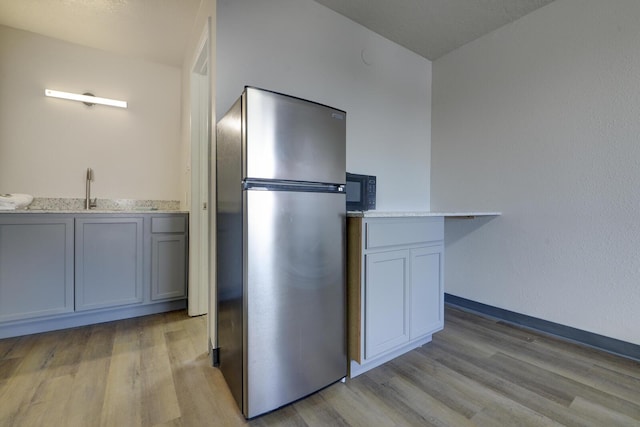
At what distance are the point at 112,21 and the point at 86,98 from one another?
2.59 feet

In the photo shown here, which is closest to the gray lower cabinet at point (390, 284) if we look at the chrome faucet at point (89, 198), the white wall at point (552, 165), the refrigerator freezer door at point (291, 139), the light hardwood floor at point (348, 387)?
the light hardwood floor at point (348, 387)

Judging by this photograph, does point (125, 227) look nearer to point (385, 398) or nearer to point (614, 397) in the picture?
point (385, 398)

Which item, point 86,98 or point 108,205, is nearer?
point 86,98

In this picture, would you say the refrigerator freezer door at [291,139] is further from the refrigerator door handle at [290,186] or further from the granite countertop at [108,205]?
the granite countertop at [108,205]

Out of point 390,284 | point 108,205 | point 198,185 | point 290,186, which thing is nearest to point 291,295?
point 290,186

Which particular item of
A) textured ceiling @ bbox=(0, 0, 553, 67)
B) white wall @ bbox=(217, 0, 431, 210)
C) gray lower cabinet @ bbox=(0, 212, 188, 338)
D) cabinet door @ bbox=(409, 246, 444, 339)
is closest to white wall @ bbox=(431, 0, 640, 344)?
textured ceiling @ bbox=(0, 0, 553, 67)

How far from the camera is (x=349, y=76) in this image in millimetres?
2344

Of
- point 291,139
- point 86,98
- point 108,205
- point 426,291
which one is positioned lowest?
point 426,291

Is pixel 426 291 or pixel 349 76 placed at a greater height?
pixel 349 76

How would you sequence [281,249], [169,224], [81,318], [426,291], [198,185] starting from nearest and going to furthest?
1. [281,249]
2. [426,291]
3. [81,318]
4. [198,185]
5. [169,224]

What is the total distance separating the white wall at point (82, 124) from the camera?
2434mm

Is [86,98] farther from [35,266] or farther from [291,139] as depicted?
[291,139]

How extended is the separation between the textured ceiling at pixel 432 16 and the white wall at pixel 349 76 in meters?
0.10

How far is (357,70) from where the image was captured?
2.41 metres
